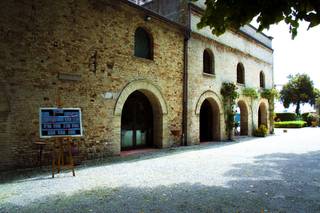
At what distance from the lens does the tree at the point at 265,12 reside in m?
3.41

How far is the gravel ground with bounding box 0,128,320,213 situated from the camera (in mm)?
3938

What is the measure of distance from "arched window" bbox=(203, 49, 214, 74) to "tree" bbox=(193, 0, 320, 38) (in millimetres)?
9367

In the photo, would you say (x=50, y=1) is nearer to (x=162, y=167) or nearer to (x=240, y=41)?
(x=162, y=167)

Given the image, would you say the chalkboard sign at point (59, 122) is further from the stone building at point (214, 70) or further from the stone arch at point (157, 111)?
the stone building at point (214, 70)

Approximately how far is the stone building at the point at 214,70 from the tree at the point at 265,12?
300 inches

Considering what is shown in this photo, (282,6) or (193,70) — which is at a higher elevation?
(193,70)

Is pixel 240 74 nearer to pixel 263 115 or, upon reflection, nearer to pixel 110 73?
pixel 263 115

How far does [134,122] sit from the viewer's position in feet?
33.0

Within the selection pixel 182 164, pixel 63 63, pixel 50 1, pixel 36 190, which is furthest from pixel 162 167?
pixel 50 1


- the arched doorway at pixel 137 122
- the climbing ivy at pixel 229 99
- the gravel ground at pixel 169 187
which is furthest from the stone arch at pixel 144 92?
the climbing ivy at pixel 229 99

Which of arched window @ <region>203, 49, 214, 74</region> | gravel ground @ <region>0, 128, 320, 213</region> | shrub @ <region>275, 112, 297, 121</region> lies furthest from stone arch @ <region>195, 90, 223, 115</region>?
shrub @ <region>275, 112, 297, 121</region>

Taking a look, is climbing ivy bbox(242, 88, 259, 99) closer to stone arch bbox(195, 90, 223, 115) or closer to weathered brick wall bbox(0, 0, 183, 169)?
stone arch bbox(195, 90, 223, 115)

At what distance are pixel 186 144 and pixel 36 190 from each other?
7.40m

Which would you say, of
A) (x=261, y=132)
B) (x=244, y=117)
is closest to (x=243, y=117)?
(x=244, y=117)
